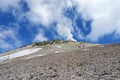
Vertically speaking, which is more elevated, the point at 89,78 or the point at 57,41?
the point at 57,41

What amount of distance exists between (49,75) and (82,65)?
4344mm

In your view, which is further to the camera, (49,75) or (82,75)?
(49,75)

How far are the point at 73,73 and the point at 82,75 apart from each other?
5.15ft

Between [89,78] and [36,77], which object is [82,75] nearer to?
[89,78]

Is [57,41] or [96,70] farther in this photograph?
[57,41]

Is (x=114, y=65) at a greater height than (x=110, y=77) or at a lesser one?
greater

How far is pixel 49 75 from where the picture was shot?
928 inches

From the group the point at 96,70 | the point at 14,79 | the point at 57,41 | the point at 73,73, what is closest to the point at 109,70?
the point at 96,70

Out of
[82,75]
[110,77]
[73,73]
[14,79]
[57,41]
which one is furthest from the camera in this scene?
[57,41]

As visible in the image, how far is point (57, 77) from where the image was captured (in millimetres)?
22266

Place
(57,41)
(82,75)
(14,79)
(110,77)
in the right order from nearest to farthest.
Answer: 1. (110,77)
2. (82,75)
3. (14,79)
4. (57,41)

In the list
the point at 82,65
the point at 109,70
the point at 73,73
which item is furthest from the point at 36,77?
the point at 109,70

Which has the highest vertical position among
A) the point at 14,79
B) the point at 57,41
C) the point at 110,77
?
the point at 57,41

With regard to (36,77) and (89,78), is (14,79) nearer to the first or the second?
(36,77)
